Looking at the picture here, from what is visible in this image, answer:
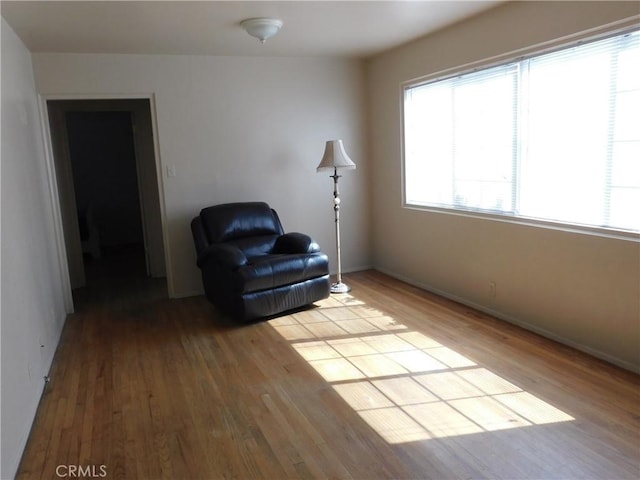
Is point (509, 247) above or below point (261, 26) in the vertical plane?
below

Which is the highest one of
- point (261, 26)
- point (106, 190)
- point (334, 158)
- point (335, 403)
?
point (261, 26)

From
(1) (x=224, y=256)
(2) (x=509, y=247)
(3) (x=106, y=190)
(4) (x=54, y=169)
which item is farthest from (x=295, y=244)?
(3) (x=106, y=190)

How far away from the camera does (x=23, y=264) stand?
2.94m

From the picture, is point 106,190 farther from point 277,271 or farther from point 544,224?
point 544,224

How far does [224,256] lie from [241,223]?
2.20 ft

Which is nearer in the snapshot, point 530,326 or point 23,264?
point 23,264

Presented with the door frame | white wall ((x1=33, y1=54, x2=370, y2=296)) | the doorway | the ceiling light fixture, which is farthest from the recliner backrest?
the ceiling light fixture

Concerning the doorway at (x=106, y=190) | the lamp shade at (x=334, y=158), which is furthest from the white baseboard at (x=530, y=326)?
the doorway at (x=106, y=190)

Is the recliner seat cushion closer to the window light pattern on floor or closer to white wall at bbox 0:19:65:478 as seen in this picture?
the window light pattern on floor

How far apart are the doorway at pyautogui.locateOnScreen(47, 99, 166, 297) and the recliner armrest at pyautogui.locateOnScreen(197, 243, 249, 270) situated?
5.60 ft

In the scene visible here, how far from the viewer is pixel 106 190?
8.03 meters

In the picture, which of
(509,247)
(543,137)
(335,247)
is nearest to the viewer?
(543,137)

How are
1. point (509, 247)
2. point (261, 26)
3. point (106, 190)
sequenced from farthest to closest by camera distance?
point (106, 190) < point (509, 247) < point (261, 26)

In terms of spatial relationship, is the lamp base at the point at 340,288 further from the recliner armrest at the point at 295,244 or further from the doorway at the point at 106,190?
the doorway at the point at 106,190
